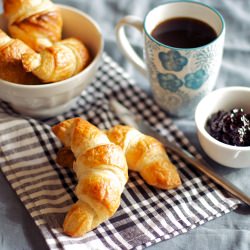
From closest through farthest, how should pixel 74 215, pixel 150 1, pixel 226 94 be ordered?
pixel 74 215, pixel 226 94, pixel 150 1

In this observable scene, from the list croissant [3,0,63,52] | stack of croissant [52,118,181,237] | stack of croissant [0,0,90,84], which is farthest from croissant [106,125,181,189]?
croissant [3,0,63,52]

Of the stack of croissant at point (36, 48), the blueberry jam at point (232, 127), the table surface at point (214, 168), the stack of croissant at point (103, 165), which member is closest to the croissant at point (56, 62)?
the stack of croissant at point (36, 48)

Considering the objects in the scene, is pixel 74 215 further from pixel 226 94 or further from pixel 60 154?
pixel 226 94

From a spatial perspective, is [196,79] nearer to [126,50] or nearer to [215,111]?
[215,111]

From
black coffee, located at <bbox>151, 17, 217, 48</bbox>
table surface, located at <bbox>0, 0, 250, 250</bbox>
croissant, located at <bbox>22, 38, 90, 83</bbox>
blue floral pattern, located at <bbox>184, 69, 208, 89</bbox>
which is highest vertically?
black coffee, located at <bbox>151, 17, 217, 48</bbox>

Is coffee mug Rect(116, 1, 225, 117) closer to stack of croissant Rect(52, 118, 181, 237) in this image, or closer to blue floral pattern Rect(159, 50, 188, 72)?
blue floral pattern Rect(159, 50, 188, 72)

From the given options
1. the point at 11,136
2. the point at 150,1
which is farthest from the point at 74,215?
the point at 150,1
